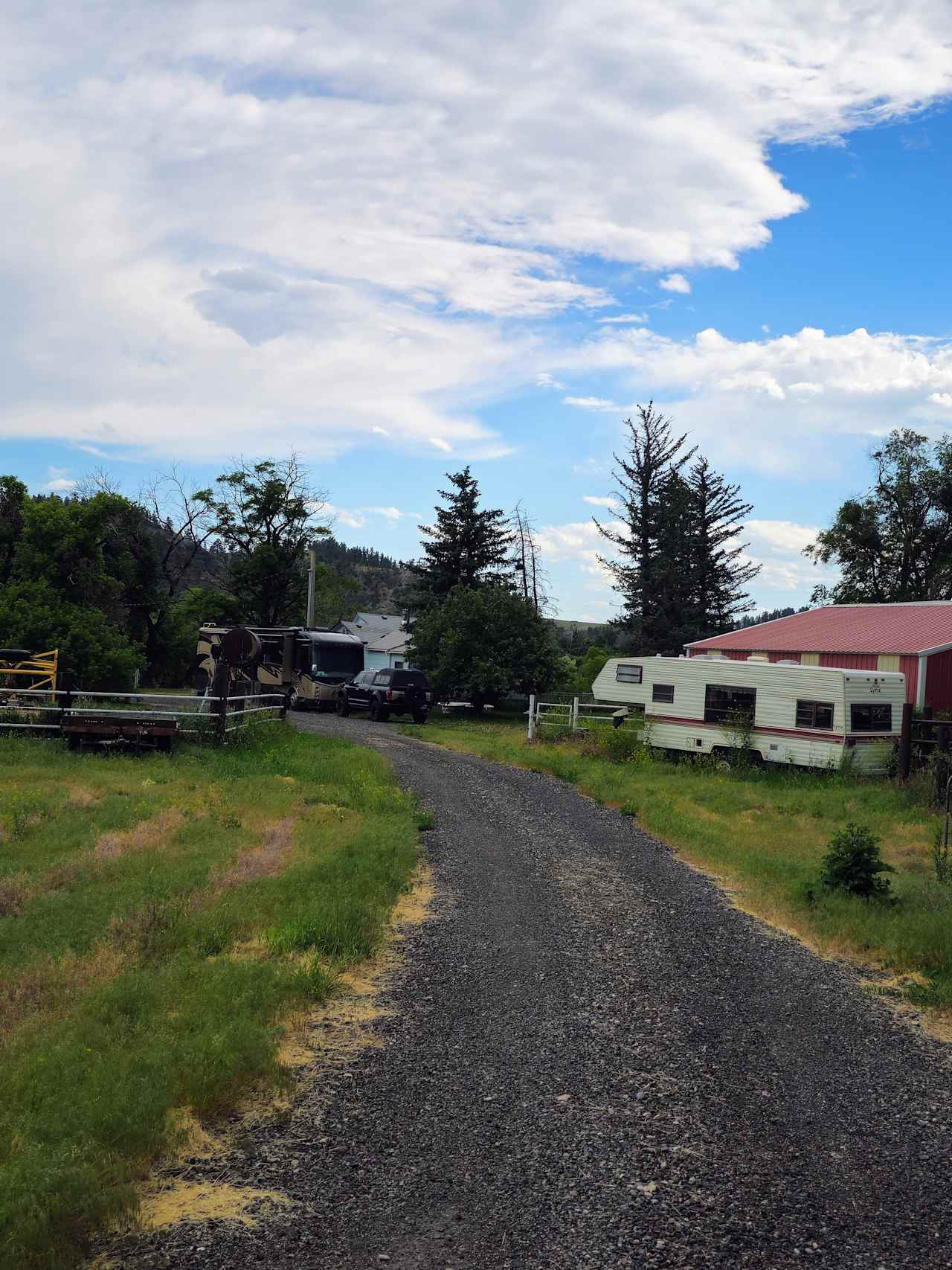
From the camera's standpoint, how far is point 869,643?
94.7ft

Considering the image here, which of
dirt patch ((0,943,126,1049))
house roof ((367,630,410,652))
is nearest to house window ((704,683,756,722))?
dirt patch ((0,943,126,1049))

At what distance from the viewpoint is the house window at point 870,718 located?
21891mm

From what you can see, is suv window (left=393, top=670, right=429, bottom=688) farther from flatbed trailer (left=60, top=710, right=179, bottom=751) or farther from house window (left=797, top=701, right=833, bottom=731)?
house window (left=797, top=701, right=833, bottom=731)

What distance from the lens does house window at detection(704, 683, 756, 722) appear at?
23.7m

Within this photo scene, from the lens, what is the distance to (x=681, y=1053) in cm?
668

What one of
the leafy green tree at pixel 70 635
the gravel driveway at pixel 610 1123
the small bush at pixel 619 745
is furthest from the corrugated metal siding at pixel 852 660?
the leafy green tree at pixel 70 635

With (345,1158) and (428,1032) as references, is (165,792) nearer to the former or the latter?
(428,1032)

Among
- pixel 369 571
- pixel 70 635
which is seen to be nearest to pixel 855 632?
pixel 70 635

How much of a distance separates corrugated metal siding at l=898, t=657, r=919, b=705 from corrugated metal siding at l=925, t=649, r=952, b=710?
0.29 m

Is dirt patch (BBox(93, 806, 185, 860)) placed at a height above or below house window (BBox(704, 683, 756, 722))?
below

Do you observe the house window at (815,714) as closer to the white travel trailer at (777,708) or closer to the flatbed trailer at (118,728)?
the white travel trailer at (777,708)

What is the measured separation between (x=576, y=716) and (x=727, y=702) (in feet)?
16.4

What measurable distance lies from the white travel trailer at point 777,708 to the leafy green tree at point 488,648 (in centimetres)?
1160

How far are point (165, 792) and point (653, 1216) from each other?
13010 millimetres
